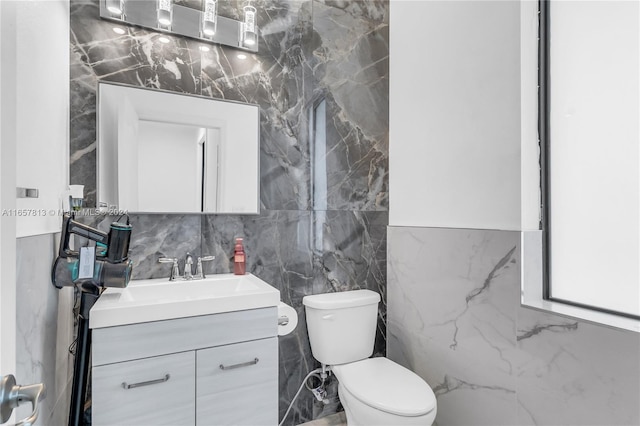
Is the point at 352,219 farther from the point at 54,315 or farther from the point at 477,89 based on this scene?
the point at 54,315

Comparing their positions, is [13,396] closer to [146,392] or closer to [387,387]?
[146,392]

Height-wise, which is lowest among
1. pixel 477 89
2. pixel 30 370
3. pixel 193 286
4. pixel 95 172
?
pixel 30 370

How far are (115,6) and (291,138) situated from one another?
99cm

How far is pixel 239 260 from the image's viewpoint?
5.82 feet

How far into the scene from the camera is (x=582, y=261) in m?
1.40

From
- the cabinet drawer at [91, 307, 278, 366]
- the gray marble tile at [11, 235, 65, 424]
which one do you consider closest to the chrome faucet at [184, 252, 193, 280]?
the cabinet drawer at [91, 307, 278, 366]

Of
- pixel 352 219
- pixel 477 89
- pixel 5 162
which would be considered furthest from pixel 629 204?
pixel 5 162

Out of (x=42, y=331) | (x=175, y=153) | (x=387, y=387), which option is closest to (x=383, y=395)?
(x=387, y=387)

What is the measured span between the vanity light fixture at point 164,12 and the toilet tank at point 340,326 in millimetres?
1527

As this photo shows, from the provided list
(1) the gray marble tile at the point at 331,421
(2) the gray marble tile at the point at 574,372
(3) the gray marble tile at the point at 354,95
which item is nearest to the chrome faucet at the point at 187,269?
(3) the gray marble tile at the point at 354,95

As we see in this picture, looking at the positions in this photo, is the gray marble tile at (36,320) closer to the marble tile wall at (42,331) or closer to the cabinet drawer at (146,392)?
the marble tile wall at (42,331)

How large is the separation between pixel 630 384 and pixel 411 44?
1.82 metres

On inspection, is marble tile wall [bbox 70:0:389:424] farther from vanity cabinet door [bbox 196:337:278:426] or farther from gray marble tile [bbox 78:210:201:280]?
vanity cabinet door [bbox 196:337:278:426]

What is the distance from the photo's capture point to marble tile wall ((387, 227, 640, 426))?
3.91 feet
